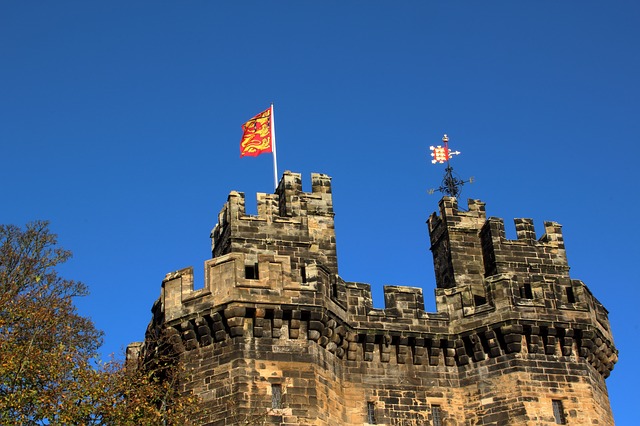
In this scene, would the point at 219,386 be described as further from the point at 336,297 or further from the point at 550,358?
the point at 550,358

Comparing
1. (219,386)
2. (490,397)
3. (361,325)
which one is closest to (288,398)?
(219,386)

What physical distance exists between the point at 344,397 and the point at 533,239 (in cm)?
1009

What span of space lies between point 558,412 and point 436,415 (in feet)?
12.0

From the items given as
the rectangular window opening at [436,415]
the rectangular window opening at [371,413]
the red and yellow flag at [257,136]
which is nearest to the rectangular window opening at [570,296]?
the rectangular window opening at [436,415]

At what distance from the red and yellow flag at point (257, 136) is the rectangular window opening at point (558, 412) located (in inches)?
524

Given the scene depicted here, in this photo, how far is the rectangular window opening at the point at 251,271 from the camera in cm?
3259

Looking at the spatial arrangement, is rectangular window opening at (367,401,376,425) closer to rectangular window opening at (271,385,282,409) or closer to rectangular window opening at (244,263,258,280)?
rectangular window opening at (271,385,282,409)

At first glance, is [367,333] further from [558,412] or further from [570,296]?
[570,296]

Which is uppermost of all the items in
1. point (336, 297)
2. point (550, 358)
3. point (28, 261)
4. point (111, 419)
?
point (28, 261)

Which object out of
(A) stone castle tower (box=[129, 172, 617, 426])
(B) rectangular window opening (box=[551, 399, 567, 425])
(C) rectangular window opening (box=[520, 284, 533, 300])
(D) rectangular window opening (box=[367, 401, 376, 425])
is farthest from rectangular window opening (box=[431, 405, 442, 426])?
(C) rectangular window opening (box=[520, 284, 533, 300])

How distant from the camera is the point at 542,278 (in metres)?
36.2

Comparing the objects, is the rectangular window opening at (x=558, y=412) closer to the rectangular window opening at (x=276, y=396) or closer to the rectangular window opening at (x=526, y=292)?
the rectangular window opening at (x=526, y=292)

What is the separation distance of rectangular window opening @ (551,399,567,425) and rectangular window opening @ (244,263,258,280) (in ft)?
32.1

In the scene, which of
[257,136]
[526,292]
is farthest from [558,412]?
[257,136]
